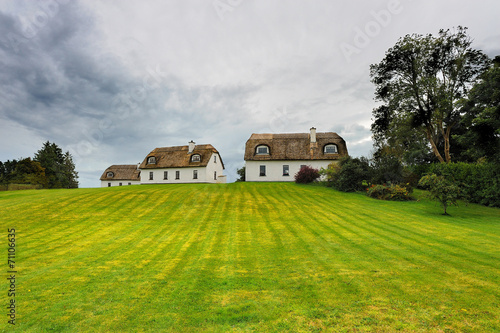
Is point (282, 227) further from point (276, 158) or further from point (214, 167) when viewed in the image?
point (214, 167)

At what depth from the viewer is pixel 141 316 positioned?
179 inches

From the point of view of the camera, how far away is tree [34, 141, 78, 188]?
60828 millimetres

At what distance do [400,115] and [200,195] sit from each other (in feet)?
78.4

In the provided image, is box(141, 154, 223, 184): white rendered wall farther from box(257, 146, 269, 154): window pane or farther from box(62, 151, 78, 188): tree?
box(62, 151, 78, 188): tree

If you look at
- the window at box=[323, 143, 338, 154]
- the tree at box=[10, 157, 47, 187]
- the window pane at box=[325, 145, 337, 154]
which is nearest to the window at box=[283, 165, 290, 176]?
the window at box=[323, 143, 338, 154]

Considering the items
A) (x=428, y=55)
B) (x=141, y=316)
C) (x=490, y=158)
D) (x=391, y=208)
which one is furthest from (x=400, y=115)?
(x=141, y=316)

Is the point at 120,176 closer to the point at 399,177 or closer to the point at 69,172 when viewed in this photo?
the point at 69,172

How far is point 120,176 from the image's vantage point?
2398 inches

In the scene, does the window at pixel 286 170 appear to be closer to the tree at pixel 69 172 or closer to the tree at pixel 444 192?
the tree at pixel 444 192

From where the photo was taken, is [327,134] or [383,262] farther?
[327,134]

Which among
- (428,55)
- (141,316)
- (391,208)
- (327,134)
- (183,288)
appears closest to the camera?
(141,316)

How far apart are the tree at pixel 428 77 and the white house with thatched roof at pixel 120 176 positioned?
54.7 m

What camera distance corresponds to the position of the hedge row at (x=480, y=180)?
62.1 ft

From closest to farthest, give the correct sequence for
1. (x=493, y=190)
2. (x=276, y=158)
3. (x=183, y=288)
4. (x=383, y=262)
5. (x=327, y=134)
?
(x=183, y=288), (x=383, y=262), (x=493, y=190), (x=276, y=158), (x=327, y=134)
